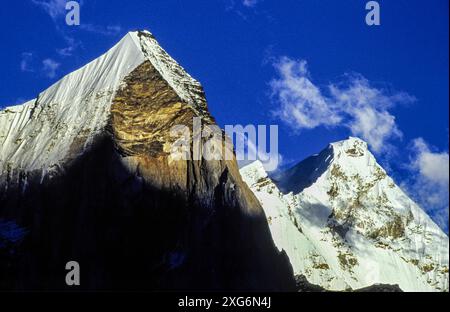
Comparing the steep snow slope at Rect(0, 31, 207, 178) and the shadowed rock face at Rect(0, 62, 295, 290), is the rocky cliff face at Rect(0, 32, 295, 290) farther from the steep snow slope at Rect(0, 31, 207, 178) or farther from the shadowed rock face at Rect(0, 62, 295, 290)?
the steep snow slope at Rect(0, 31, 207, 178)

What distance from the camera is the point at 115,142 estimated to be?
119 m

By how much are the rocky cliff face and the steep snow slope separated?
0.82 ft

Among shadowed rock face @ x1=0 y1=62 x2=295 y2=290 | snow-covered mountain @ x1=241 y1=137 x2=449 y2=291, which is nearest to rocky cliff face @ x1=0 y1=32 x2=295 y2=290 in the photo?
shadowed rock face @ x1=0 y1=62 x2=295 y2=290

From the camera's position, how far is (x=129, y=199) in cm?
11381

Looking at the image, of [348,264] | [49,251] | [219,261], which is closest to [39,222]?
[49,251]

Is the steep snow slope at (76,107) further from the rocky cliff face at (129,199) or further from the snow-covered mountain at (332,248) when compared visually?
the snow-covered mountain at (332,248)

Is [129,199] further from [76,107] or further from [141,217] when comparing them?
[76,107]

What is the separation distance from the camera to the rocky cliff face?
108062 mm

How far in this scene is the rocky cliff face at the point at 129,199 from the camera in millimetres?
108062

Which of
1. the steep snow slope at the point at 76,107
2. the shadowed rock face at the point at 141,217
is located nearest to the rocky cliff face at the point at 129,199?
the shadowed rock face at the point at 141,217

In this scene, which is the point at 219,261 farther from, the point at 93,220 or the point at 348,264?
the point at 348,264

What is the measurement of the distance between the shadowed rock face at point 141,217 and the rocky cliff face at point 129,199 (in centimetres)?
13

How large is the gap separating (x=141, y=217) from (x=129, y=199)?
3.03 meters

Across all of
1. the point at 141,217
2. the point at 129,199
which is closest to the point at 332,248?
the point at 129,199
